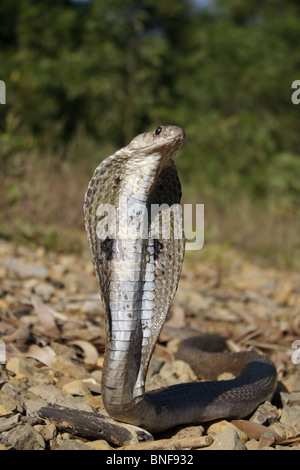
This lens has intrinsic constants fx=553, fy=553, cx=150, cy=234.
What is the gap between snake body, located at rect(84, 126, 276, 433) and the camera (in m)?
2.21

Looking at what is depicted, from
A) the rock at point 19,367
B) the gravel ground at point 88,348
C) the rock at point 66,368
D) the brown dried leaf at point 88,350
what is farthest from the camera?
the brown dried leaf at point 88,350

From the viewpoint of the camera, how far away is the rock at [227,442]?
2.32m

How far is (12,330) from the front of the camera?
11.2 feet

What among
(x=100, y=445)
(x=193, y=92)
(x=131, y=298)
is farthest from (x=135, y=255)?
(x=193, y=92)

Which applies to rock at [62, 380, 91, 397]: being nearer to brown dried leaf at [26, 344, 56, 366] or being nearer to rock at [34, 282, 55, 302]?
brown dried leaf at [26, 344, 56, 366]

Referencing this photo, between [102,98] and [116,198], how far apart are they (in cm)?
1436

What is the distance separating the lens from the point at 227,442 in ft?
7.67

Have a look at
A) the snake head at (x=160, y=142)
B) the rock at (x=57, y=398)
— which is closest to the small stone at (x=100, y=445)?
the rock at (x=57, y=398)

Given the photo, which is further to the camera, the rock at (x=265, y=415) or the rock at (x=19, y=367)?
the rock at (x=19, y=367)

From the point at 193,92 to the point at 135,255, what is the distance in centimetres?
1500

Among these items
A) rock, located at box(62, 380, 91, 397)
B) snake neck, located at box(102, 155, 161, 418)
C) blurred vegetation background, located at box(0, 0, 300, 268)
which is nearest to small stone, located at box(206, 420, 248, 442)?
snake neck, located at box(102, 155, 161, 418)

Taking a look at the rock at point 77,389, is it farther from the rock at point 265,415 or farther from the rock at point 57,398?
the rock at point 265,415

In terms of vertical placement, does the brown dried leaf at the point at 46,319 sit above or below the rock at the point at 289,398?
above

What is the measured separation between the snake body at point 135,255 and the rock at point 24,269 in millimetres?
2409
